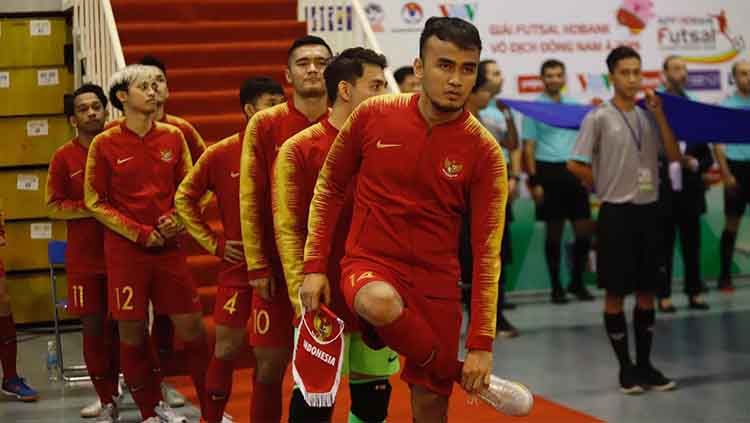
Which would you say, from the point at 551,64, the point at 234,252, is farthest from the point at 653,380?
the point at 551,64

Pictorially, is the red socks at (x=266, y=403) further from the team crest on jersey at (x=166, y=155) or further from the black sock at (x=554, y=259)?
the black sock at (x=554, y=259)

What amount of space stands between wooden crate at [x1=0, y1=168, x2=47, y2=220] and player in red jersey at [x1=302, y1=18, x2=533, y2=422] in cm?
677

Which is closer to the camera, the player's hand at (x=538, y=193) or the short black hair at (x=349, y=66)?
the short black hair at (x=349, y=66)

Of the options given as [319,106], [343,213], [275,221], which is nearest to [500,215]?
[343,213]

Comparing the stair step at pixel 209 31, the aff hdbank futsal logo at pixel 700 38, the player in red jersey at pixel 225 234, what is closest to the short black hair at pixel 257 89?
the player in red jersey at pixel 225 234

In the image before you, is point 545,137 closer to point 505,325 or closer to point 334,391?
point 505,325

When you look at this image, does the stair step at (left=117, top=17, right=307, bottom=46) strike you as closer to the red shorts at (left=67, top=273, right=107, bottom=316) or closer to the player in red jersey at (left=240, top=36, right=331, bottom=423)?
the red shorts at (left=67, top=273, right=107, bottom=316)

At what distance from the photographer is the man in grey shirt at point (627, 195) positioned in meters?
6.94

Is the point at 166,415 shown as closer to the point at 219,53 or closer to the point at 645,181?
the point at 645,181

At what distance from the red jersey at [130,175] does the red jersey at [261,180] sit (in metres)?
1.38

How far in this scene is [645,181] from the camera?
6953 millimetres

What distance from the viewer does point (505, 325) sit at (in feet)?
30.2

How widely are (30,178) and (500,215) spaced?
7158 mm

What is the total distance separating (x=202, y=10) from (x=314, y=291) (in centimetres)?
668
